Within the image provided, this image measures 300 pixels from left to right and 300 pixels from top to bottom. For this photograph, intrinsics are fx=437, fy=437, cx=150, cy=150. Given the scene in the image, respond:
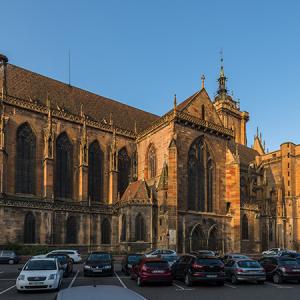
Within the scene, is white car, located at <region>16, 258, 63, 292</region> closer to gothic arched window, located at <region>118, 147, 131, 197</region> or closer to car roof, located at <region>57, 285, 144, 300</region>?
car roof, located at <region>57, 285, 144, 300</region>

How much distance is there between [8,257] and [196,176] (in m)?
22.3

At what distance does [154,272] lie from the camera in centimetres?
1944

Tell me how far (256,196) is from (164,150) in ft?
91.4

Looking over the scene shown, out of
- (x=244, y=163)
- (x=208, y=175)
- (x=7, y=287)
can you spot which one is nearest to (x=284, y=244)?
(x=244, y=163)

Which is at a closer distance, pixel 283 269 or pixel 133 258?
pixel 283 269

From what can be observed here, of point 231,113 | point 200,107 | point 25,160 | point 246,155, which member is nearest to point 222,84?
point 231,113

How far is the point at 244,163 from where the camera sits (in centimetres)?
7250

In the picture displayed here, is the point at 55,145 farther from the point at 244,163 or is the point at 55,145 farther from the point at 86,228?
the point at 244,163

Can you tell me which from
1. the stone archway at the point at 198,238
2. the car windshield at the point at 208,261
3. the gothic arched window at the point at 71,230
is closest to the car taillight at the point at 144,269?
the car windshield at the point at 208,261

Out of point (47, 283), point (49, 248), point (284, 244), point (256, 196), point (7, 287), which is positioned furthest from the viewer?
point (256, 196)

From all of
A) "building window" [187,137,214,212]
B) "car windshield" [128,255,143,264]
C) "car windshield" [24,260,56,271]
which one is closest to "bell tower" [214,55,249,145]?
"building window" [187,137,214,212]

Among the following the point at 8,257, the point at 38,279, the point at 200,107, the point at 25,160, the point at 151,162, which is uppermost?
the point at 200,107

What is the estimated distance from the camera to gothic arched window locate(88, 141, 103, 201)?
5016 centimetres

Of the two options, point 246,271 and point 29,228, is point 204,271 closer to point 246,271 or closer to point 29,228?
point 246,271
